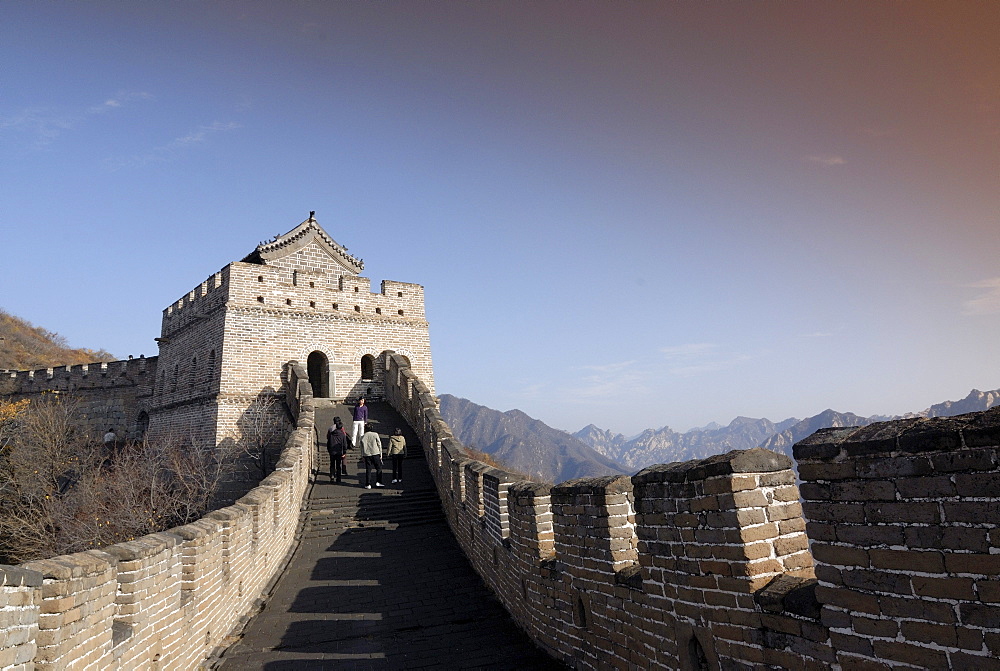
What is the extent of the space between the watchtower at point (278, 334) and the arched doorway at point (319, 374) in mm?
40

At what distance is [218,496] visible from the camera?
18281 millimetres

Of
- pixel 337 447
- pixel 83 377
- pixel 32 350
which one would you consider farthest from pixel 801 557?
pixel 32 350

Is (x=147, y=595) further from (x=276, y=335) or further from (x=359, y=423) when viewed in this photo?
(x=276, y=335)

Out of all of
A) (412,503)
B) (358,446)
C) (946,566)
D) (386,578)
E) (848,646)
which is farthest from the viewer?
(358,446)

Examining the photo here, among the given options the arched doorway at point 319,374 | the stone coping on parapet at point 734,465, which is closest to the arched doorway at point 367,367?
the arched doorway at point 319,374

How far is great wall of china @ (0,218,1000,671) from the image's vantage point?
222cm

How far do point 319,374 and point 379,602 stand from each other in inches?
630

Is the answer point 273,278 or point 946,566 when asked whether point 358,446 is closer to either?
point 273,278

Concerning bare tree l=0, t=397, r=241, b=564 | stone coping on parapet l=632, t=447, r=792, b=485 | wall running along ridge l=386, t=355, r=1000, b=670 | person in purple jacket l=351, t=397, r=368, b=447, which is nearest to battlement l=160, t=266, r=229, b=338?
bare tree l=0, t=397, r=241, b=564

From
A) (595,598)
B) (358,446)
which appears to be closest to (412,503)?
(358,446)

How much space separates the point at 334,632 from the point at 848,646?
6.11 meters

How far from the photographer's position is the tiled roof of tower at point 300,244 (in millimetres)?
23094

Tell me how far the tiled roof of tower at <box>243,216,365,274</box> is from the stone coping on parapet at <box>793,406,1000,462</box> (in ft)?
75.0

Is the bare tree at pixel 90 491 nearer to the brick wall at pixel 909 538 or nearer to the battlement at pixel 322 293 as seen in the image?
the battlement at pixel 322 293
